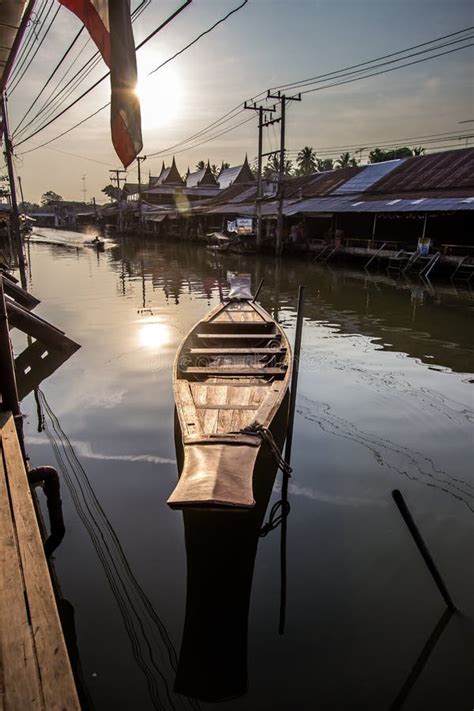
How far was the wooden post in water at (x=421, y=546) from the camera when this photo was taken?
10.9ft

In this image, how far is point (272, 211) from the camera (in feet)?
108

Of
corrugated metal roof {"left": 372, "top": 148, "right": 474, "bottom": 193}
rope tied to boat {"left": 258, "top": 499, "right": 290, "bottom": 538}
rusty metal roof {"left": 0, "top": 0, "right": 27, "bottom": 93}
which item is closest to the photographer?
rusty metal roof {"left": 0, "top": 0, "right": 27, "bottom": 93}

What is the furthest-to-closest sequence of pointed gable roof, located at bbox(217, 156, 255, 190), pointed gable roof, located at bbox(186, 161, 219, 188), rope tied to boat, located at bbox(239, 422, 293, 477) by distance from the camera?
pointed gable roof, located at bbox(186, 161, 219, 188)
pointed gable roof, located at bbox(217, 156, 255, 190)
rope tied to boat, located at bbox(239, 422, 293, 477)

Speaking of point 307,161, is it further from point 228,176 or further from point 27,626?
point 27,626

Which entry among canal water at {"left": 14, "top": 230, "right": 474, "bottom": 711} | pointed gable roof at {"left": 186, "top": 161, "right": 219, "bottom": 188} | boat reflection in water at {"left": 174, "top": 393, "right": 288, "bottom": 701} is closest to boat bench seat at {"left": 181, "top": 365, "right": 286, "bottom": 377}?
canal water at {"left": 14, "top": 230, "right": 474, "bottom": 711}

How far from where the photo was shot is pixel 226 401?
5.95 meters

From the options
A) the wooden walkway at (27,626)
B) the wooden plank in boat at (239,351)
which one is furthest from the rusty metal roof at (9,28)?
the wooden plank in boat at (239,351)

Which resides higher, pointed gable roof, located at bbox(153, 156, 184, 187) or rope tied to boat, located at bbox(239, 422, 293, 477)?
pointed gable roof, located at bbox(153, 156, 184, 187)

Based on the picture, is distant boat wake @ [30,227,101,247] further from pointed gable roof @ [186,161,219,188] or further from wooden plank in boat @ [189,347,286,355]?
wooden plank in boat @ [189,347,286,355]

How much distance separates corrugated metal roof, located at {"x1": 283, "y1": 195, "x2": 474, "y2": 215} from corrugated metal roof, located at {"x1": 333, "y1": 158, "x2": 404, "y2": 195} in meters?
1.35

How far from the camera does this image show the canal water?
3256 mm

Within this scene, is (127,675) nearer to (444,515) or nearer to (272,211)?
(444,515)

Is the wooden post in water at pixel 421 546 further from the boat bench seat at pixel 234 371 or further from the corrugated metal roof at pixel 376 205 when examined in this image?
the corrugated metal roof at pixel 376 205

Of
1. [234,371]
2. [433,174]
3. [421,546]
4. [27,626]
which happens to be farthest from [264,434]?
[433,174]
